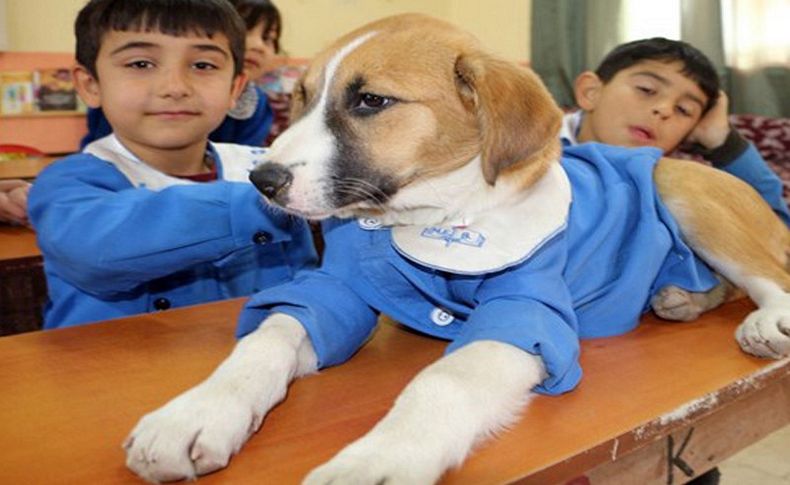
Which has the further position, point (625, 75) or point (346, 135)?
point (625, 75)

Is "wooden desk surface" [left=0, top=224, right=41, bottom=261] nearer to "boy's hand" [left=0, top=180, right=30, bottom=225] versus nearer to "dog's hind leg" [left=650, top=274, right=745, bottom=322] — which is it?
"boy's hand" [left=0, top=180, right=30, bottom=225]

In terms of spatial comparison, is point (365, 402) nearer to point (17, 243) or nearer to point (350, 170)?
point (350, 170)

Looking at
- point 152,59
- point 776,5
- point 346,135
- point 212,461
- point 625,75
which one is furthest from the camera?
point 776,5

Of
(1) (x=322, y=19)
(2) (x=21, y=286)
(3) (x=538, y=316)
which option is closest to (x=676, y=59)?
(3) (x=538, y=316)

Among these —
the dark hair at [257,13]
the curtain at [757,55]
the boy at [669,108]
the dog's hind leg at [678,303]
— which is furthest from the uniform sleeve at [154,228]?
the curtain at [757,55]

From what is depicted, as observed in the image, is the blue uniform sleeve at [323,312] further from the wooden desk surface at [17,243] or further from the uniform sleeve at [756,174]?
the uniform sleeve at [756,174]

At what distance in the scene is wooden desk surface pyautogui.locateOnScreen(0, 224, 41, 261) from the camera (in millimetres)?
1619

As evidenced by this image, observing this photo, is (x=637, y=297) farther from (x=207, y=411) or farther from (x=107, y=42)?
(x=107, y=42)

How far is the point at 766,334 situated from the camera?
1002 millimetres

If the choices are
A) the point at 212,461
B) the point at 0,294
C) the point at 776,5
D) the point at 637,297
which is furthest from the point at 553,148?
the point at 776,5

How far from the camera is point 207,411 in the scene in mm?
736

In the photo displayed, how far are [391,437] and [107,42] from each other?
1.10 meters

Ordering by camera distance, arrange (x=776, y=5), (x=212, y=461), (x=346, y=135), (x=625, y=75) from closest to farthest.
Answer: (x=212, y=461), (x=346, y=135), (x=625, y=75), (x=776, y=5)

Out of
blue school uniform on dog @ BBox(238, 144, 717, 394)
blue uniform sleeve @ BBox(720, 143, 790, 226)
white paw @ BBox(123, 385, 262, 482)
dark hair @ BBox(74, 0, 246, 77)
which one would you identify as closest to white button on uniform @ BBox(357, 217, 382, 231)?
blue school uniform on dog @ BBox(238, 144, 717, 394)
